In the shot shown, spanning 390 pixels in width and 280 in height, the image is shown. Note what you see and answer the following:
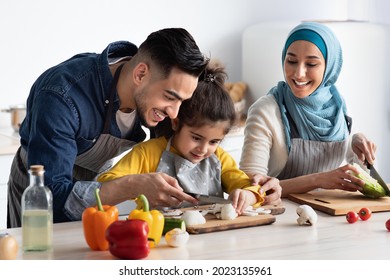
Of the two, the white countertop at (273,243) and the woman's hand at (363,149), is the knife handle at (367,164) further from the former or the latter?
the white countertop at (273,243)

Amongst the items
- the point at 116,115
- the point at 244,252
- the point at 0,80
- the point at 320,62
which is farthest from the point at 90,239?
the point at 0,80

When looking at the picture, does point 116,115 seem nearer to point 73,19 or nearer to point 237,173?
point 237,173

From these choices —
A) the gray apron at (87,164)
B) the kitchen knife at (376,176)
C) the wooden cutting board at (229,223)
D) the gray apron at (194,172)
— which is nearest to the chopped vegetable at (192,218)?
the wooden cutting board at (229,223)

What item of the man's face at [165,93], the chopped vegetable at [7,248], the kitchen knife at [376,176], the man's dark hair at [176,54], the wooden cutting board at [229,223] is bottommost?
the kitchen knife at [376,176]

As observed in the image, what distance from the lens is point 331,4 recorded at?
5.04m

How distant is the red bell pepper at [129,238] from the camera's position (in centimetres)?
194

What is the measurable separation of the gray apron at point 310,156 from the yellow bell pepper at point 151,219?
0.98 m

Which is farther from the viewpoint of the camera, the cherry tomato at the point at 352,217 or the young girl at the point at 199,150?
the young girl at the point at 199,150

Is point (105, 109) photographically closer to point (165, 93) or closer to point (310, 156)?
Result: point (165, 93)

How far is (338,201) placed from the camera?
2598 millimetres

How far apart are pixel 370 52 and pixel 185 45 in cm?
240

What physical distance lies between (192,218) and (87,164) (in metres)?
0.62
